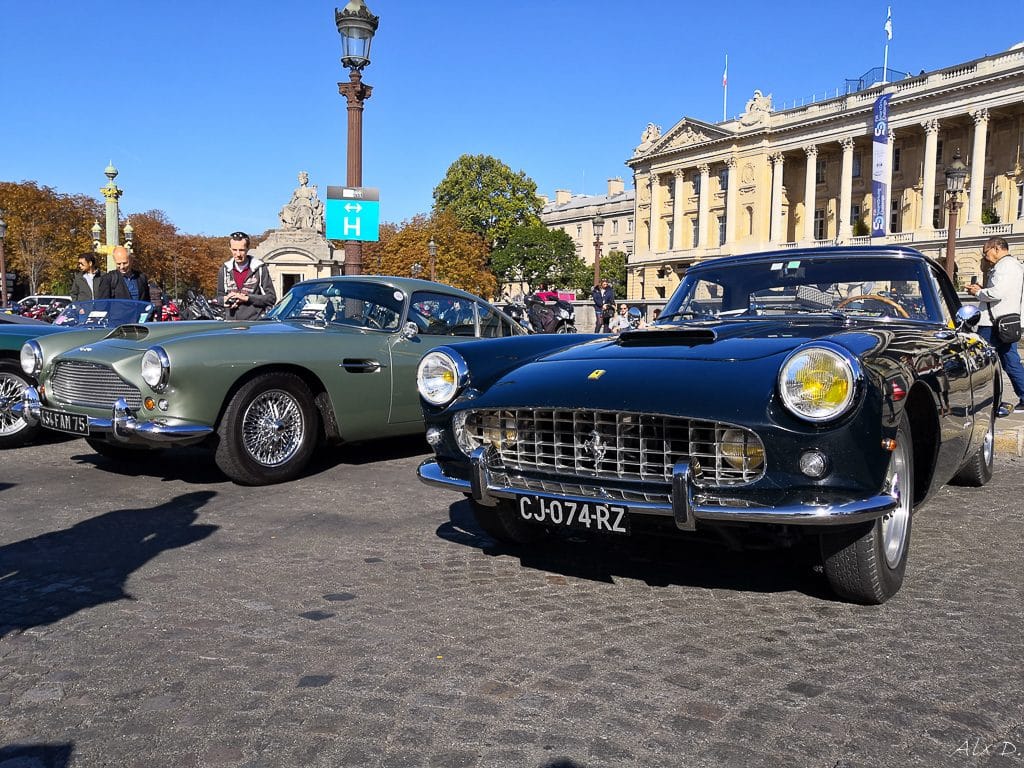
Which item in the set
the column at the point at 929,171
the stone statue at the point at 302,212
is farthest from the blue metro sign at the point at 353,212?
the column at the point at 929,171

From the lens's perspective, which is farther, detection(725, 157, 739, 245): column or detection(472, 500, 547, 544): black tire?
detection(725, 157, 739, 245): column

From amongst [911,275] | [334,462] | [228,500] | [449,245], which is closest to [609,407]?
[911,275]

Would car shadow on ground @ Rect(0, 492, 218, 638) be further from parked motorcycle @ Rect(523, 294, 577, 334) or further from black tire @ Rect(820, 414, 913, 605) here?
parked motorcycle @ Rect(523, 294, 577, 334)

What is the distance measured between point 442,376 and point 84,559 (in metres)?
1.89

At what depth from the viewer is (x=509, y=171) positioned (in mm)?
79625

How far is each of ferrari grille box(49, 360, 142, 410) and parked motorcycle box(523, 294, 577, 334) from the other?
1239 cm

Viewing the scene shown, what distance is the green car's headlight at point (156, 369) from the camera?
18.1 ft

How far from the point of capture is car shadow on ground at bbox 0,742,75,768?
221 cm

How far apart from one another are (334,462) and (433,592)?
3.41m

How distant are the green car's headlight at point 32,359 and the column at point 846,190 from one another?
202 ft

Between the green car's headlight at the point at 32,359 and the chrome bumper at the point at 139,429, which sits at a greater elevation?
the green car's headlight at the point at 32,359

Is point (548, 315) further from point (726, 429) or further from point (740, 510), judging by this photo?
point (740, 510)

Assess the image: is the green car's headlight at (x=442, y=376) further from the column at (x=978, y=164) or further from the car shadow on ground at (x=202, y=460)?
the column at (x=978, y=164)

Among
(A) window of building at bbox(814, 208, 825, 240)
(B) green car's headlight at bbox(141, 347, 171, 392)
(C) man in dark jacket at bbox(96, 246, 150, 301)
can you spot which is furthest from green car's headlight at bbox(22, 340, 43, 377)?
(A) window of building at bbox(814, 208, 825, 240)
